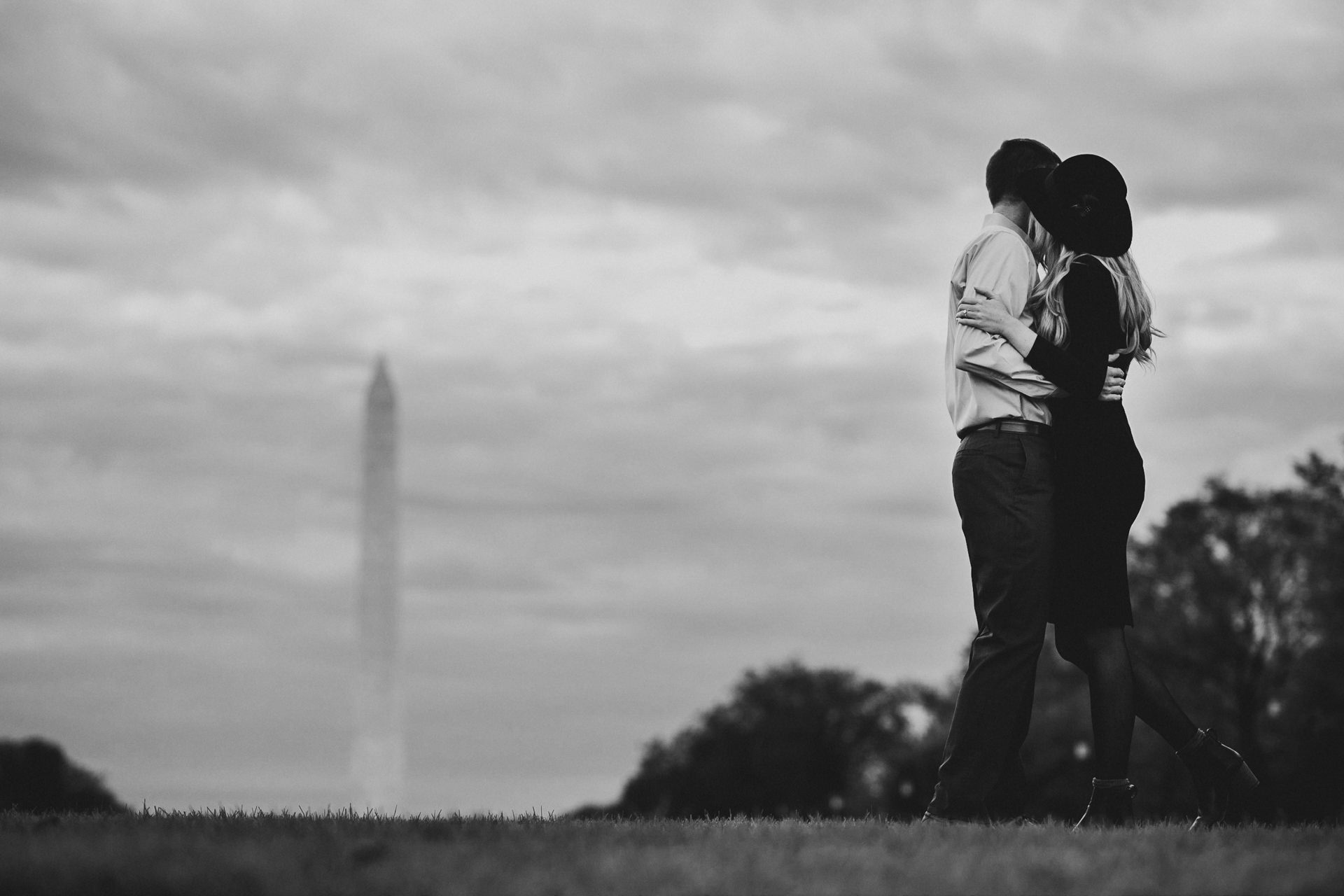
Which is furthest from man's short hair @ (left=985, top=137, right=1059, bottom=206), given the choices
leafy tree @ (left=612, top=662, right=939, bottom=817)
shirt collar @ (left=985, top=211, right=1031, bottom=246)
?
leafy tree @ (left=612, top=662, right=939, bottom=817)

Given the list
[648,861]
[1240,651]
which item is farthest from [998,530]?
[1240,651]

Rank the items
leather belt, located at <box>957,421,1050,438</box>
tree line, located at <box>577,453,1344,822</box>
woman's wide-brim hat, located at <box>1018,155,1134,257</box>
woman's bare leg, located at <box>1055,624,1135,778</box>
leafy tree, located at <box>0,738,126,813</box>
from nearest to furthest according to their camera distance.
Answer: woman's bare leg, located at <box>1055,624,1135,778</box>
leather belt, located at <box>957,421,1050,438</box>
woman's wide-brim hat, located at <box>1018,155,1134,257</box>
leafy tree, located at <box>0,738,126,813</box>
tree line, located at <box>577,453,1344,822</box>

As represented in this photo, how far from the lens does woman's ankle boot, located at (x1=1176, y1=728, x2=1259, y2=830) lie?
6938mm

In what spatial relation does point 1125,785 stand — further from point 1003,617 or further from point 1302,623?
point 1302,623

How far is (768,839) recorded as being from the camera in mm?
5707

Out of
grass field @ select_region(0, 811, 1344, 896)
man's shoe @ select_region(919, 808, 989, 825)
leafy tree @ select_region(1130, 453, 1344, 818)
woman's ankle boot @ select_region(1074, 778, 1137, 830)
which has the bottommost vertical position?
grass field @ select_region(0, 811, 1344, 896)

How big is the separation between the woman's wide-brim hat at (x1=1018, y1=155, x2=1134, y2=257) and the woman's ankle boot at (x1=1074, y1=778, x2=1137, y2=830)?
88.5 inches

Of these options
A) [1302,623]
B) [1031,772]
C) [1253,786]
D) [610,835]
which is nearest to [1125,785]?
[1253,786]

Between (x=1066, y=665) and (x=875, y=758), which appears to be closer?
(x=1066, y=665)

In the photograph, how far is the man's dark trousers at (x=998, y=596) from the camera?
689 centimetres

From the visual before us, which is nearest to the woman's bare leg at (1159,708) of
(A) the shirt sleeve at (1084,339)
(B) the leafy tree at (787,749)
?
(A) the shirt sleeve at (1084,339)

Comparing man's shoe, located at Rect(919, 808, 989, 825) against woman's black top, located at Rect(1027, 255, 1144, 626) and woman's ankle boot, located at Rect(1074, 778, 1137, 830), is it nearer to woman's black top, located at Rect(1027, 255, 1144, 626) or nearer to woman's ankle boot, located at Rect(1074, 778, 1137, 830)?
woman's ankle boot, located at Rect(1074, 778, 1137, 830)

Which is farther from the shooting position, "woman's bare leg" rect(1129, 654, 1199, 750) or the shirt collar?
the shirt collar

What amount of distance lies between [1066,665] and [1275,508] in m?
13.0
